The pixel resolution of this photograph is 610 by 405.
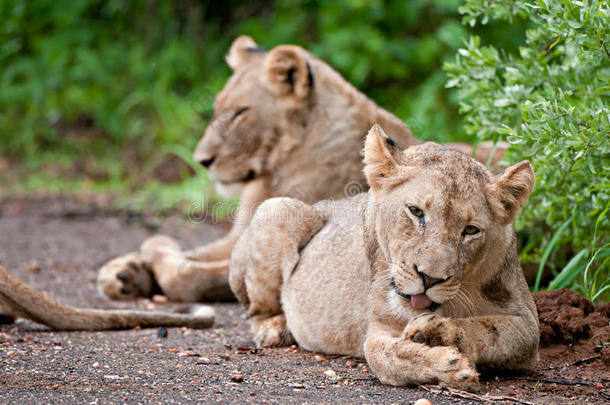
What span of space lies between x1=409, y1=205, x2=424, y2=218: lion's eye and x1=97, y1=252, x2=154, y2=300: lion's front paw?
3500mm

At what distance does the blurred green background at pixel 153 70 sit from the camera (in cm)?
1186

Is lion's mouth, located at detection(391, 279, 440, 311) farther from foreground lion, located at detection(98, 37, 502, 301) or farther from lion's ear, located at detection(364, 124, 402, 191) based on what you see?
foreground lion, located at detection(98, 37, 502, 301)

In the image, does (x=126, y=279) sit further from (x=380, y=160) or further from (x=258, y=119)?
(x=380, y=160)

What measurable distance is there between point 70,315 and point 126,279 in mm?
1480

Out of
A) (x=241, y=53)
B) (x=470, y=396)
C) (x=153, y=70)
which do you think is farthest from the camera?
(x=153, y=70)

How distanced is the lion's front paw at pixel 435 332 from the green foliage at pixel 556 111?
48.7 inches

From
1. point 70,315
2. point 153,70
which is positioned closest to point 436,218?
point 70,315

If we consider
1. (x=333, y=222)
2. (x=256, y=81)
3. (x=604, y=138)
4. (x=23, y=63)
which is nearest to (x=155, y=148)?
(x=23, y=63)

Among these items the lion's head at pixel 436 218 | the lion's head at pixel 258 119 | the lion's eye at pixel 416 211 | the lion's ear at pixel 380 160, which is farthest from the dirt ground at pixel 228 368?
the lion's head at pixel 258 119

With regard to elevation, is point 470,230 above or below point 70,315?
above

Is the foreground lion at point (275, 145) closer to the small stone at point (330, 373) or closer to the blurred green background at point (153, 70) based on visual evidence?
the small stone at point (330, 373)

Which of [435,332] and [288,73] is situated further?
[288,73]

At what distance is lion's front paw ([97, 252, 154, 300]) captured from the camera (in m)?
6.84

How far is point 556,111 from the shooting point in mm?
4660
